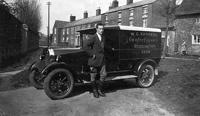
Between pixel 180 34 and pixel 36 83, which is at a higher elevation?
pixel 180 34

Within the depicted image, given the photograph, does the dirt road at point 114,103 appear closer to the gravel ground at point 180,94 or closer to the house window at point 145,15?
the gravel ground at point 180,94

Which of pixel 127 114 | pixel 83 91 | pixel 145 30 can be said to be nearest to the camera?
pixel 127 114

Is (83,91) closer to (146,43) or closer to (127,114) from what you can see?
(127,114)

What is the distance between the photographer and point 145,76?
7070mm

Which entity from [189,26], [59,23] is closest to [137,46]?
[189,26]

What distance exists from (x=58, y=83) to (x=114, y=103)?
1.61m

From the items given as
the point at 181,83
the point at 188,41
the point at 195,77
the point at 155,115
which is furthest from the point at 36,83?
the point at 188,41

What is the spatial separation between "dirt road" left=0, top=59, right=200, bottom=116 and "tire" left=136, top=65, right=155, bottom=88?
0.23 m

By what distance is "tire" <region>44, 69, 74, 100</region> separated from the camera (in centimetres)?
528

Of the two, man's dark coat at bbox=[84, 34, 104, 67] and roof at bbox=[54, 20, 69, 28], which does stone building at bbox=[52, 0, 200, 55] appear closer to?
man's dark coat at bbox=[84, 34, 104, 67]

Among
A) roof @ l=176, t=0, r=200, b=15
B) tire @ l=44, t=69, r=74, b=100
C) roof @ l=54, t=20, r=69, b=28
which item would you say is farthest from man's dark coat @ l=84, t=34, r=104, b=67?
roof @ l=54, t=20, r=69, b=28

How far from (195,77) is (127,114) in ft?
15.3

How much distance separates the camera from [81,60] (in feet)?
19.6

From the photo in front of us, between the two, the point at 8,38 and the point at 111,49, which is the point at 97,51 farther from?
the point at 8,38
